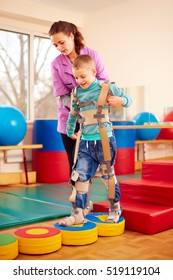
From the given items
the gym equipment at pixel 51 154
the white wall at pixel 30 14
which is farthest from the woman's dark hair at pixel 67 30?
the white wall at pixel 30 14

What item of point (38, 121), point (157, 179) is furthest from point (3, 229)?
point (38, 121)

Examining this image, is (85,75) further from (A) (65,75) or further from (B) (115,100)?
(A) (65,75)

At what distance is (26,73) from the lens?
235 inches

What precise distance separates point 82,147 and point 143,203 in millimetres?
813

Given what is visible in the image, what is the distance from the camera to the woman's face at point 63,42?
2.56 meters

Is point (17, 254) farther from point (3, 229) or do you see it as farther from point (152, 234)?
point (152, 234)

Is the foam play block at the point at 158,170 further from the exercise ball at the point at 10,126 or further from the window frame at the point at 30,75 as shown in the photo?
the window frame at the point at 30,75

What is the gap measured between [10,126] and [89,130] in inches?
90.7

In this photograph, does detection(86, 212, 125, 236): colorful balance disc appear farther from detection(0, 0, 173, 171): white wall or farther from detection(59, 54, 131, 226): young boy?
detection(0, 0, 173, 171): white wall

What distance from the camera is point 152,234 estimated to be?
2.65 metres

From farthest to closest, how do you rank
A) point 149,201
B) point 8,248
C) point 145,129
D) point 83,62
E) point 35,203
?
1. point 145,129
2. point 35,203
3. point 149,201
4. point 83,62
5. point 8,248

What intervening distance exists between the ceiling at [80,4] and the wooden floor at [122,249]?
4216 millimetres

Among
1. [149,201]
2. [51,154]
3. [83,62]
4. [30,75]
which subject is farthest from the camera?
[30,75]

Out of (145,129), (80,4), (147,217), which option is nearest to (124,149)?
(145,129)
